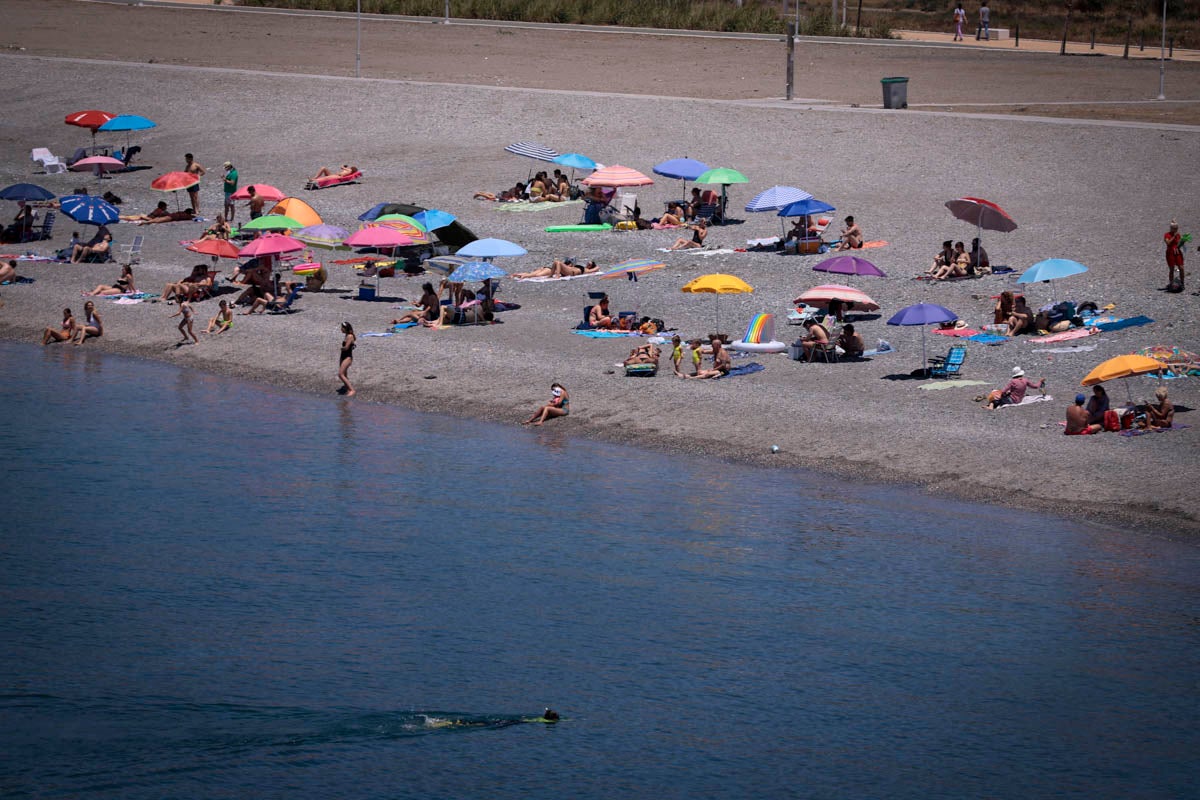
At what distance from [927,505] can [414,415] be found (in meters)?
10.1

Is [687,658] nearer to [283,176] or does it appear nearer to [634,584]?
[634,584]

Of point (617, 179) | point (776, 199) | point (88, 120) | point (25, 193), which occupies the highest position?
point (88, 120)

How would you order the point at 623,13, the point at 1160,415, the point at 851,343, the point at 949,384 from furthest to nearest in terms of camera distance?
the point at 623,13 → the point at 851,343 → the point at 949,384 → the point at 1160,415

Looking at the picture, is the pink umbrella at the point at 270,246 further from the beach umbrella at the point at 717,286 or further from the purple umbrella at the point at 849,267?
the purple umbrella at the point at 849,267

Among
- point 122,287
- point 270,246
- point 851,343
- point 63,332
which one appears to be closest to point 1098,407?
point 851,343

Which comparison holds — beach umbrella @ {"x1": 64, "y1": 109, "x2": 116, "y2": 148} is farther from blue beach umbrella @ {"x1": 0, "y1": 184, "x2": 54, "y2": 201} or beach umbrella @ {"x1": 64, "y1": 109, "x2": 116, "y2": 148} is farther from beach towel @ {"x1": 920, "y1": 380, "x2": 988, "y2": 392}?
beach towel @ {"x1": 920, "y1": 380, "x2": 988, "y2": 392}

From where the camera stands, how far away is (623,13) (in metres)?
71.9

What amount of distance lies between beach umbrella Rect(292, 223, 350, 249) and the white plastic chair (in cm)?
1666

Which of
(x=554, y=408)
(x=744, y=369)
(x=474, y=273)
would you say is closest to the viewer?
(x=554, y=408)

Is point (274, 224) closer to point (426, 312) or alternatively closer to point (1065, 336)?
point (426, 312)

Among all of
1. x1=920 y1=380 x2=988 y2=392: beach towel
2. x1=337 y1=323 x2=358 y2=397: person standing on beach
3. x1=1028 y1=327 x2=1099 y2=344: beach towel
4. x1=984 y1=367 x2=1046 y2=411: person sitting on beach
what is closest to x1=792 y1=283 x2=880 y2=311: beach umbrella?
x1=920 y1=380 x2=988 y2=392: beach towel

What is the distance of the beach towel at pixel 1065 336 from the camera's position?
88.8ft

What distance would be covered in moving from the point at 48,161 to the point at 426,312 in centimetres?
2148

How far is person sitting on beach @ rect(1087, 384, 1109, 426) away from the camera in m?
22.6
